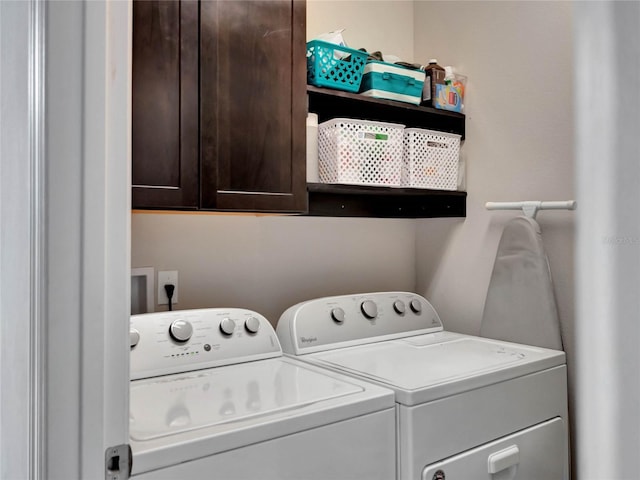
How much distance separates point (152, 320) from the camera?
1.45 metres

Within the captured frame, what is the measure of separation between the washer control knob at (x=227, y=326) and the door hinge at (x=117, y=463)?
2.60ft

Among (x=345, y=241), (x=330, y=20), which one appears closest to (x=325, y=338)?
(x=345, y=241)

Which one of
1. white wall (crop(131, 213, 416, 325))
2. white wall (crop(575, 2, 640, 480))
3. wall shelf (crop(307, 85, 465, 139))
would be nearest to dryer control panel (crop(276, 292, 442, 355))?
white wall (crop(131, 213, 416, 325))

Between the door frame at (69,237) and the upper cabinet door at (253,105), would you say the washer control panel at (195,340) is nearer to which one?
the upper cabinet door at (253,105)

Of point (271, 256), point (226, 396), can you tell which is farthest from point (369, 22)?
point (226, 396)

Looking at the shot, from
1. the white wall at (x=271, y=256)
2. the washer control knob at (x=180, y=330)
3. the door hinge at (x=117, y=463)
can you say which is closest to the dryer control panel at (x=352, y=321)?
the white wall at (x=271, y=256)

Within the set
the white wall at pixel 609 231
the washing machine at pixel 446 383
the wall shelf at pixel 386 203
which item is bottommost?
the washing machine at pixel 446 383

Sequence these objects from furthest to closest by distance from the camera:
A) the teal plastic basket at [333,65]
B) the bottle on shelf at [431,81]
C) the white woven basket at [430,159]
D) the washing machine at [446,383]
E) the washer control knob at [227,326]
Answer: the bottle on shelf at [431,81], the white woven basket at [430,159], the teal plastic basket at [333,65], the washer control knob at [227,326], the washing machine at [446,383]

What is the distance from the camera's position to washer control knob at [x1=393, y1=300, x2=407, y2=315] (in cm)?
194

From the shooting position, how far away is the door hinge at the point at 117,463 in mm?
719

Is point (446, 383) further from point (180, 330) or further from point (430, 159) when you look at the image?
point (430, 159)

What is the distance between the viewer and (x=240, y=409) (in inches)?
44.5

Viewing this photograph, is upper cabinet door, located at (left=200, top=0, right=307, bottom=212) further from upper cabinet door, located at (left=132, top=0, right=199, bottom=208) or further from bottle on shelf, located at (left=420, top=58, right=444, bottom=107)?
bottle on shelf, located at (left=420, top=58, right=444, bottom=107)

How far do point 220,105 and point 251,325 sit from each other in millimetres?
644
